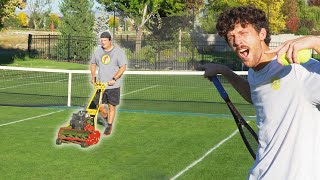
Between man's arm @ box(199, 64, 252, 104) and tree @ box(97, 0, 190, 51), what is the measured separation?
38.5 meters

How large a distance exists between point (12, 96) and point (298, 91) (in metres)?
17.2

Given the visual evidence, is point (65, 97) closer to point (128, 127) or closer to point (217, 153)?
point (128, 127)

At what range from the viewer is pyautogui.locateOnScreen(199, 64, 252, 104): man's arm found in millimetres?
3918

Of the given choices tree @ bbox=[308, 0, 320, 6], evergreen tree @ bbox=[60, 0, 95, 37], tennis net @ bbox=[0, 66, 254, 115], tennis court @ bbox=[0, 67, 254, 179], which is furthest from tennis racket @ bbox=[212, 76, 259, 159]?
tree @ bbox=[308, 0, 320, 6]

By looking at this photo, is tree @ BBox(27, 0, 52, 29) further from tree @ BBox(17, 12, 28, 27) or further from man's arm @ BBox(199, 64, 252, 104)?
man's arm @ BBox(199, 64, 252, 104)

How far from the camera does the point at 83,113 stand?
10.9 m

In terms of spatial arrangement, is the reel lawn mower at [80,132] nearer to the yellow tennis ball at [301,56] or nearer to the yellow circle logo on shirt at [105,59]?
the yellow circle logo on shirt at [105,59]

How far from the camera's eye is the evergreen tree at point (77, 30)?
1581 inches

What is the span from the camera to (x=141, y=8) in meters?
44.5

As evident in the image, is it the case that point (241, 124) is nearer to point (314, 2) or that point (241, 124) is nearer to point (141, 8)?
point (141, 8)

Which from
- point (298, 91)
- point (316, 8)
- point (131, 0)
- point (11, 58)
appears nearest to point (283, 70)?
point (298, 91)

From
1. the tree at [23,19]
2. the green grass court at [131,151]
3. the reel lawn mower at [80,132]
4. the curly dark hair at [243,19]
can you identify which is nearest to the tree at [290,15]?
the green grass court at [131,151]

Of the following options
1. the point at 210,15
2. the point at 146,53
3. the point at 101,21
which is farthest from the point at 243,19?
the point at 210,15

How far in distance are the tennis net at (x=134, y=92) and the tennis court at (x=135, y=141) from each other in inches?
1.4
